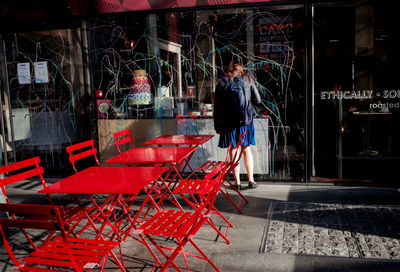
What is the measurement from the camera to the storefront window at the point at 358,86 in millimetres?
5785

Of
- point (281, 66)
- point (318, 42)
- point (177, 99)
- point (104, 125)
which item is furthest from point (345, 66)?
point (104, 125)

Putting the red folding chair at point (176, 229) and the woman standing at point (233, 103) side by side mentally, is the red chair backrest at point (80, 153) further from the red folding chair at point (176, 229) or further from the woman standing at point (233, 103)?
the woman standing at point (233, 103)

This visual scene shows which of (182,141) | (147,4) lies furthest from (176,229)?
(147,4)

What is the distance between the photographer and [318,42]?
5.99 metres

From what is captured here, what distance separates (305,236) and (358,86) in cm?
288

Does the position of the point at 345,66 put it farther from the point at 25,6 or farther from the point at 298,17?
the point at 25,6

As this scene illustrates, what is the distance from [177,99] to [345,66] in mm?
2792

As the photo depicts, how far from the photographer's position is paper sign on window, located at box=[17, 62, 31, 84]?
290 inches

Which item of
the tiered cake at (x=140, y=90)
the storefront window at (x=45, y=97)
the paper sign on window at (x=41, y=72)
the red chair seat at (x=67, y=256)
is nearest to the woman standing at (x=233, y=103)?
the tiered cake at (x=140, y=90)

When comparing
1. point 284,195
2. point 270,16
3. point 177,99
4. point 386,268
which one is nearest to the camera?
point 386,268

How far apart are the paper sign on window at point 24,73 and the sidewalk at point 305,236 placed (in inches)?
167

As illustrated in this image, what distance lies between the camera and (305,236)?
162 inches

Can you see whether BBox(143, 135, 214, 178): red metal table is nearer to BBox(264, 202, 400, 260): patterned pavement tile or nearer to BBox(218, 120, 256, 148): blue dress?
BBox(218, 120, 256, 148): blue dress

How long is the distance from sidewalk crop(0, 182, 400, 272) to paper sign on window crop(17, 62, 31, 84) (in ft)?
13.9
